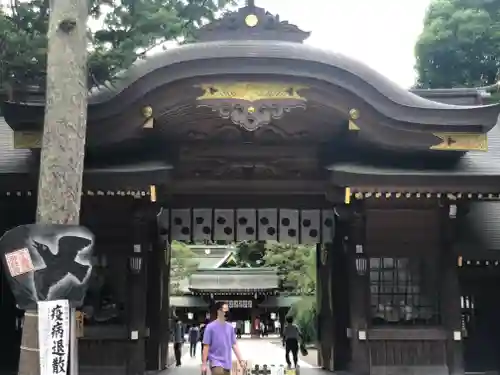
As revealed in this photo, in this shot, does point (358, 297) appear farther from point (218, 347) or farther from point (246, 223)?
point (218, 347)

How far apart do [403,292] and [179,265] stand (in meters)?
26.1

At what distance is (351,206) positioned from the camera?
1055cm

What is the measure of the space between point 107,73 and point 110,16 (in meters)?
2.54

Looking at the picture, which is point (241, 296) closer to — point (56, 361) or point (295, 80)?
point (295, 80)

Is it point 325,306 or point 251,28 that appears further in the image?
point 325,306

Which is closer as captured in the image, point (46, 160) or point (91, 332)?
point (46, 160)

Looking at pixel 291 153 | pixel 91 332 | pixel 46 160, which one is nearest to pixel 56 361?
pixel 46 160

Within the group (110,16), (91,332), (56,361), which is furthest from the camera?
(110,16)

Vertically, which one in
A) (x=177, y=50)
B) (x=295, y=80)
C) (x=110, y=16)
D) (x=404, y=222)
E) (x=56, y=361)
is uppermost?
(x=110, y=16)

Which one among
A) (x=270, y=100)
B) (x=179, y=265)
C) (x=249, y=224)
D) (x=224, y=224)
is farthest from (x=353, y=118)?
(x=179, y=265)

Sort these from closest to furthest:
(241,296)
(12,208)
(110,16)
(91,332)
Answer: (91,332)
(12,208)
(110,16)
(241,296)

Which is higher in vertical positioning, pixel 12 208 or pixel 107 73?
pixel 107 73

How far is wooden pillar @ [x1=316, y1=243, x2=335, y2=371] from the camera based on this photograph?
1291cm

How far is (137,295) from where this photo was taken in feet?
34.3
